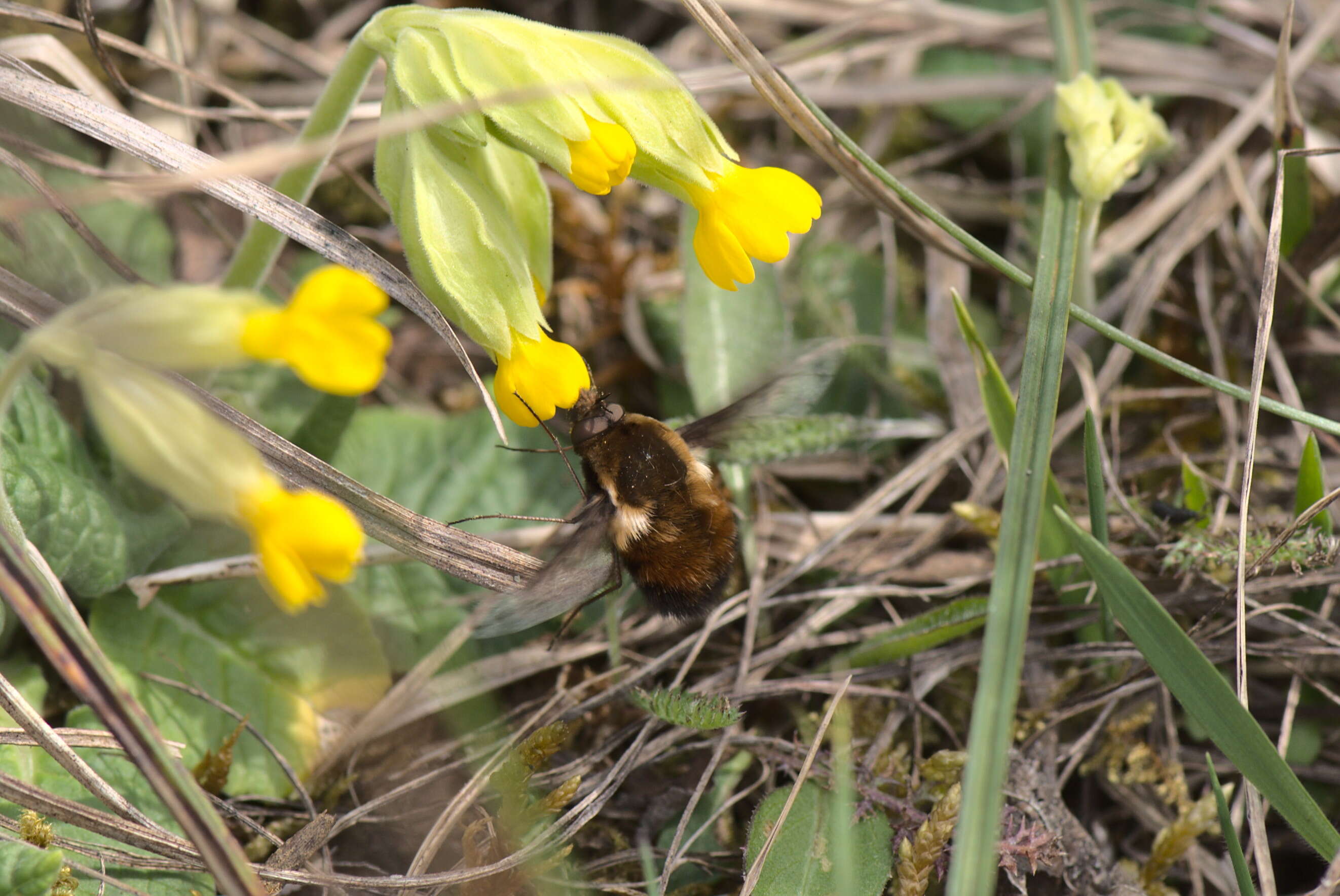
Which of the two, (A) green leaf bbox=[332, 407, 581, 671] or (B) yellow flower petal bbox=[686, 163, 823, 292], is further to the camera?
(A) green leaf bbox=[332, 407, 581, 671]

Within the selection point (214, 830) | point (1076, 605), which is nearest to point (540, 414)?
point (214, 830)

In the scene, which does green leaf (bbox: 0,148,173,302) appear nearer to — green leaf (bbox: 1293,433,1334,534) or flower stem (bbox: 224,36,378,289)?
flower stem (bbox: 224,36,378,289)

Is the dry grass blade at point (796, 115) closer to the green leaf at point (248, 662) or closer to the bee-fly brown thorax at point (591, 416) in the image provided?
the bee-fly brown thorax at point (591, 416)

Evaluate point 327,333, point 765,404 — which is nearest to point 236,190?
point 327,333

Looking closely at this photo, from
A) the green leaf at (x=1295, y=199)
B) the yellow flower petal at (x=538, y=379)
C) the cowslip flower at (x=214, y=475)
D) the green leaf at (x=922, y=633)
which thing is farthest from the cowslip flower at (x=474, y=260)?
the green leaf at (x=1295, y=199)

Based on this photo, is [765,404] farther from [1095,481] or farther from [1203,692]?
[1203,692]

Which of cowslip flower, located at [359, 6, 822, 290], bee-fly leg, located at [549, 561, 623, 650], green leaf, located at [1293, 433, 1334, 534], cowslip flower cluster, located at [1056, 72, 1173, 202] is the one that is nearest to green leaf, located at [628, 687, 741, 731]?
bee-fly leg, located at [549, 561, 623, 650]

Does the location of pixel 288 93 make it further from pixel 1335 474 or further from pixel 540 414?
pixel 1335 474
